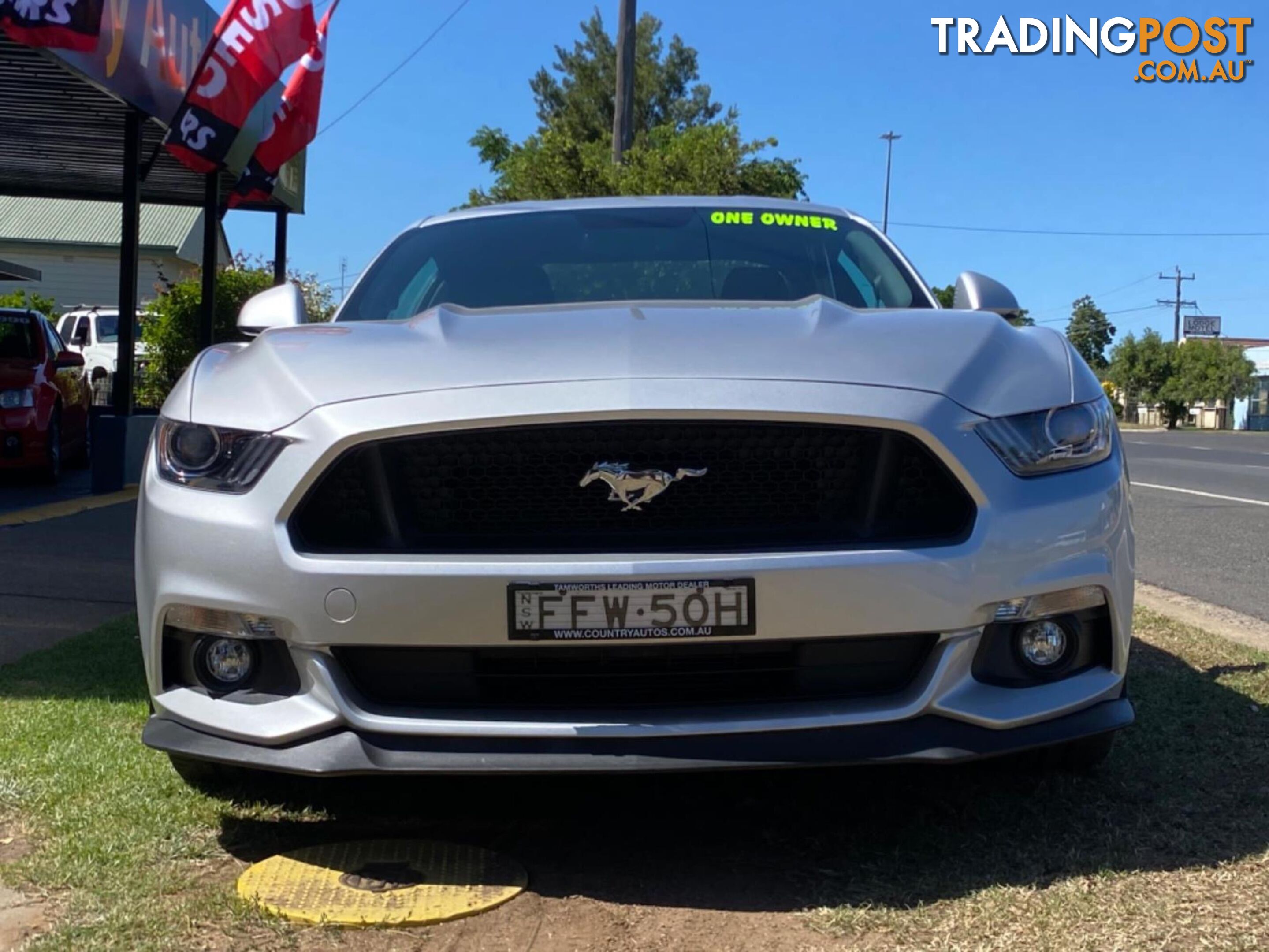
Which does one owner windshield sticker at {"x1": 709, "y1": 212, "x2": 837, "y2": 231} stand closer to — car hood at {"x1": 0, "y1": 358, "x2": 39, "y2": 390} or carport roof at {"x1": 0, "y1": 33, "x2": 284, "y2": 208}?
carport roof at {"x1": 0, "y1": 33, "x2": 284, "y2": 208}

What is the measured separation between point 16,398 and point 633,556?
32.8 feet

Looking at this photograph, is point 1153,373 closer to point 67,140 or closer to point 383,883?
point 67,140

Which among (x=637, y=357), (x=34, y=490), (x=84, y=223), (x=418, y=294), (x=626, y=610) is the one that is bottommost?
(x=34, y=490)

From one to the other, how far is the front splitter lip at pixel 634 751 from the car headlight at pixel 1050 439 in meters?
0.54

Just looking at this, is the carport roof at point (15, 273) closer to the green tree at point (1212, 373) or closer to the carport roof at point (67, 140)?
the carport roof at point (67, 140)

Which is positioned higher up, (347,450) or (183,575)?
(347,450)

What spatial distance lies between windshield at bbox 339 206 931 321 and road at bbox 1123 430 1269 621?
281 centimetres

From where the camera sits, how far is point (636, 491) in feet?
8.75

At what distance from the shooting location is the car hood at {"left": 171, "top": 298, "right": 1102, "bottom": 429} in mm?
2678

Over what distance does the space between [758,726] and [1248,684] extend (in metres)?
2.41

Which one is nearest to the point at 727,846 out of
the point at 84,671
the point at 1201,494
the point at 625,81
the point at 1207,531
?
the point at 84,671

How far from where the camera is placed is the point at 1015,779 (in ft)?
10.8

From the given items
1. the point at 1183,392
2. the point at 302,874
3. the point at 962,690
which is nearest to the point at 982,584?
the point at 962,690

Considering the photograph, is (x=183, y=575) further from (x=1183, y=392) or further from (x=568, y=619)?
(x=1183, y=392)
